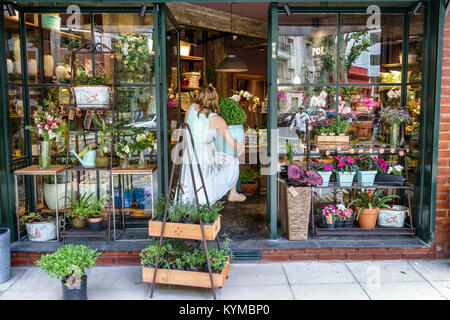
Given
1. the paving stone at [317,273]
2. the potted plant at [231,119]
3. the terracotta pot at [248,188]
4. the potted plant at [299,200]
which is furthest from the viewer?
the terracotta pot at [248,188]

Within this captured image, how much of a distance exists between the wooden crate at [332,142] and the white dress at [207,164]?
42.7 inches

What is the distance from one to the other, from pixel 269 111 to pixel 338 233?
1.52 metres

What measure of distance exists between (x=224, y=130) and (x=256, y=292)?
6.27 ft

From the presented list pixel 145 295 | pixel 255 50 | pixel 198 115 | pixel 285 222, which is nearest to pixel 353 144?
pixel 285 222

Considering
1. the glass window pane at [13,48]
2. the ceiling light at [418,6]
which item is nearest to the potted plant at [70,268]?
the glass window pane at [13,48]

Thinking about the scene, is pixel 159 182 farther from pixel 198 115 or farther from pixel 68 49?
pixel 68 49

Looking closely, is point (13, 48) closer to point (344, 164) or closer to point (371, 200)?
point (344, 164)

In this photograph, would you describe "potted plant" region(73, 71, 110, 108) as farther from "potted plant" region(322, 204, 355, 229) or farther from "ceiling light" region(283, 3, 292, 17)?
"potted plant" region(322, 204, 355, 229)

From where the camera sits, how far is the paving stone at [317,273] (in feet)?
12.6

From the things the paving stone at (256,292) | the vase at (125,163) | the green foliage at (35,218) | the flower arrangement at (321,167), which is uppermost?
the vase at (125,163)

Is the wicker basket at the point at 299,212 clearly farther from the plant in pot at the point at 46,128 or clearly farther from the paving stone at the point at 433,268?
the plant in pot at the point at 46,128

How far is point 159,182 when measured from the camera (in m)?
4.29
